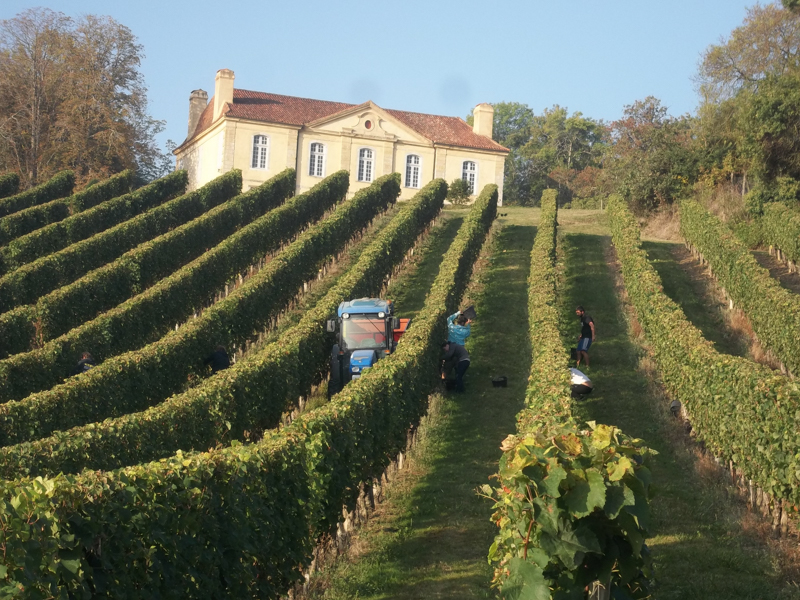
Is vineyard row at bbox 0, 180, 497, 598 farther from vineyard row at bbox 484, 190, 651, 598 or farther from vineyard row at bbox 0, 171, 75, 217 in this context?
vineyard row at bbox 0, 171, 75, 217

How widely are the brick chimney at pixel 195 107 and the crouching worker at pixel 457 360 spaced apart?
1764 inches

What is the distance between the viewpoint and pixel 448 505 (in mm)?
14320

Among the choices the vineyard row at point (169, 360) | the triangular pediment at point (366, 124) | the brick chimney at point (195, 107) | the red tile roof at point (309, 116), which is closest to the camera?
the vineyard row at point (169, 360)

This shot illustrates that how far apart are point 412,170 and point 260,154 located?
934cm

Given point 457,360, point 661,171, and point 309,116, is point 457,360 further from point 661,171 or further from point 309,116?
point 309,116

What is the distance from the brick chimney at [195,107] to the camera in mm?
62469

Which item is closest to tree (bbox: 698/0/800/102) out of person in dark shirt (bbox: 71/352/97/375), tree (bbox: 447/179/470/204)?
tree (bbox: 447/179/470/204)

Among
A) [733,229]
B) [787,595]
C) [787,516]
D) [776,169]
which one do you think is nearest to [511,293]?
[733,229]

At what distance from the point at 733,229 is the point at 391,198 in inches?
641

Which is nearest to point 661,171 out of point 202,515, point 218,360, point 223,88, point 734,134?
point 734,134

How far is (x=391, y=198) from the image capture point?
148 feet

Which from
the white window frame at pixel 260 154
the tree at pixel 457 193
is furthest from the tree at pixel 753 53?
the white window frame at pixel 260 154

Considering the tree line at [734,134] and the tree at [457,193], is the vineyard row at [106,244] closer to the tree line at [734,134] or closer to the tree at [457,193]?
the tree at [457,193]

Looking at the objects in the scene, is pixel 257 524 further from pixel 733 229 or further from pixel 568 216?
pixel 568 216
